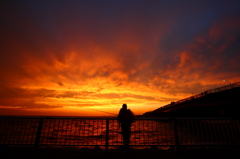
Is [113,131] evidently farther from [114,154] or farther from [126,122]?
[126,122]

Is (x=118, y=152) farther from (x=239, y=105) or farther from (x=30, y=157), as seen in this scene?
(x=239, y=105)

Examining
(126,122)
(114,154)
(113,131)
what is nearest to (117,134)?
(113,131)

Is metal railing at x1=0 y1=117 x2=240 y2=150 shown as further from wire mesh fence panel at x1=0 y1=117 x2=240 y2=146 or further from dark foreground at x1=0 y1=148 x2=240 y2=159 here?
dark foreground at x1=0 y1=148 x2=240 y2=159

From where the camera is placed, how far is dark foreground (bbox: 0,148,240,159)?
4578 millimetres

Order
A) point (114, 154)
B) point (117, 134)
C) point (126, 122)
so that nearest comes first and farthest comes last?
point (114, 154)
point (126, 122)
point (117, 134)

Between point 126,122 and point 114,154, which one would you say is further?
point 126,122

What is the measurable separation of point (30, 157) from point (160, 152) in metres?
4.98

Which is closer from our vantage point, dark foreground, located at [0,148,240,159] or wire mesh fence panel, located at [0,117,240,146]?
dark foreground, located at [0,148,240,159]

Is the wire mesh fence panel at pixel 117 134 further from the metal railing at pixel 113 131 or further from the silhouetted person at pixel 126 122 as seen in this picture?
the silhouetted person at pixel 126 122

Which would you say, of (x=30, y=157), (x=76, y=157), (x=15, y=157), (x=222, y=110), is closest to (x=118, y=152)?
(x=76, y=157)

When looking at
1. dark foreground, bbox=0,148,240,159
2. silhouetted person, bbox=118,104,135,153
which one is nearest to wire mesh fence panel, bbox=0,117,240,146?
silhouetted person, bbox=118,104,135,153

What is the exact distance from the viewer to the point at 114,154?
4.91 meters

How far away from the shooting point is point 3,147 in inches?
210

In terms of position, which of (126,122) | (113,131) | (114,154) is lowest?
(114,154)
